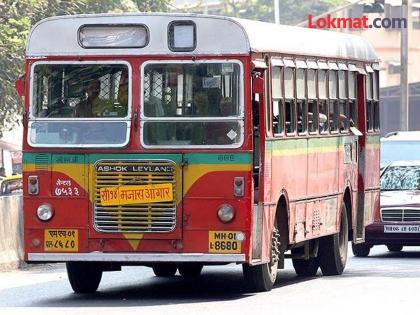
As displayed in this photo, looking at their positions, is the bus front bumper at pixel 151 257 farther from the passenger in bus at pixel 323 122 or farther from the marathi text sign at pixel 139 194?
the passenger in bus at pixel 323 122

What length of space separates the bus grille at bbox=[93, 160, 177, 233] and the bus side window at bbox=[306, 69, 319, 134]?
10.2 ft

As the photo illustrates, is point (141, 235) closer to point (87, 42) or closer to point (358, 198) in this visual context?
point (87, 42)

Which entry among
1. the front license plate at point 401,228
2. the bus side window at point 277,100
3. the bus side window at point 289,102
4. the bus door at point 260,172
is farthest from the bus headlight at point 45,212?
the front license plate at point 401,228

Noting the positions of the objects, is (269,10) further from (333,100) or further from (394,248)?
(333,100)

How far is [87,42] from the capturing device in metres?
16.8

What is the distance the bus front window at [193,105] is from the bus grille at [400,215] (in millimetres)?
9318

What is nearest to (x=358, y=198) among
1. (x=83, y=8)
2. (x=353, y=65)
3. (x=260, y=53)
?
(x=353, y=65)

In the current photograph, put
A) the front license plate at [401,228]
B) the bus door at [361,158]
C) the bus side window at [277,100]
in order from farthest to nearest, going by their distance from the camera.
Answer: the front license plate at [401,228] < the bus door at [361,158] < the bus side window at [277,100]

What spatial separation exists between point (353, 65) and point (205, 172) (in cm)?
569

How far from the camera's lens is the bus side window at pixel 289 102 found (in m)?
18.1

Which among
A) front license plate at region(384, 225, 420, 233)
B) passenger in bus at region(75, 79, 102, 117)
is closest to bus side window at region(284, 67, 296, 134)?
passenger in bus at region(75, 79, 102, 117)

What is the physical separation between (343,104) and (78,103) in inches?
202

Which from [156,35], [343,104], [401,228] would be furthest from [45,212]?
[401,228]

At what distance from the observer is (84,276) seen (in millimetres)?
17891
